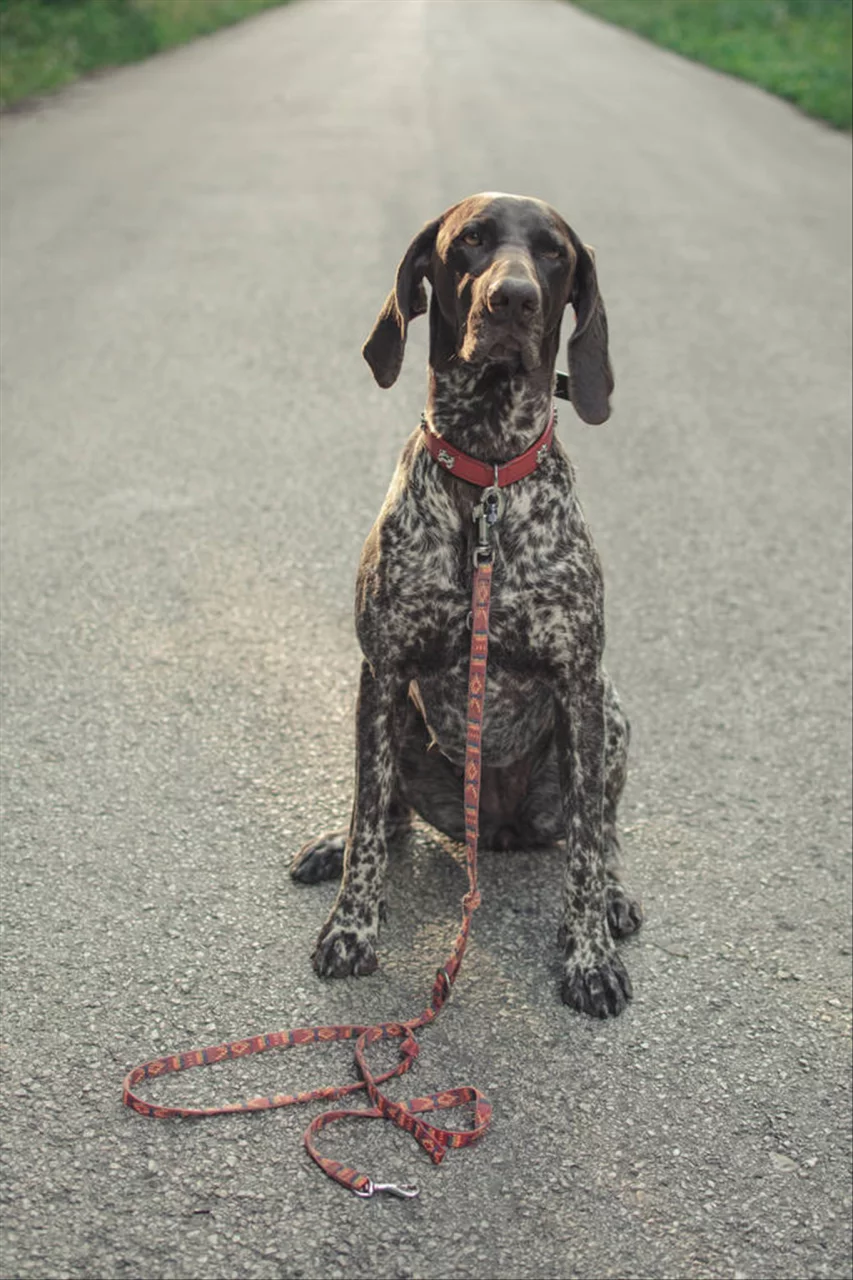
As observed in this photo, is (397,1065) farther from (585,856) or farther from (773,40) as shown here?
(773,40)

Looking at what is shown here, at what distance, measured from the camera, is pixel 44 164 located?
1228cm

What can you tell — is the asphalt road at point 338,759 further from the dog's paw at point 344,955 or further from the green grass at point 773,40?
the green grass at point 773,40

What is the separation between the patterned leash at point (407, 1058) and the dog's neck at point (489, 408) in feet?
0.44

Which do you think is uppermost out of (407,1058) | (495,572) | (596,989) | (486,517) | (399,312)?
(399,312)

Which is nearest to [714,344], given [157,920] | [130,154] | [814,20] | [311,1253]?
[130,154]

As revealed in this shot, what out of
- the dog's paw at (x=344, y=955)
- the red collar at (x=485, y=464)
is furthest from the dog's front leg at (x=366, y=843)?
the red collar at (x=485, y=464)

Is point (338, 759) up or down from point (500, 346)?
down

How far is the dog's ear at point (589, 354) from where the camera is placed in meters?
3.96

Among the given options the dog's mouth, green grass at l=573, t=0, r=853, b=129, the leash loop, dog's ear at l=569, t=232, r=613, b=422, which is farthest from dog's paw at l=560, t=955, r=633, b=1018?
green grass at l=573, t=0, r=853, b=129

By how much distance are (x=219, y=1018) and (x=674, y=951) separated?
1270 millimetres

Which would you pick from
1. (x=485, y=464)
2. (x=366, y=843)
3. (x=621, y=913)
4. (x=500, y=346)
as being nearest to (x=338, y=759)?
(x=366, y=843)

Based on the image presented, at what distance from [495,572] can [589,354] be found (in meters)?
0.60

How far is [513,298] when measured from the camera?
360cm

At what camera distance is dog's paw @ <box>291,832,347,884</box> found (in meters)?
4.38
